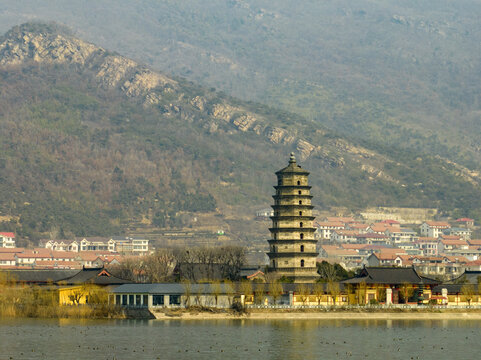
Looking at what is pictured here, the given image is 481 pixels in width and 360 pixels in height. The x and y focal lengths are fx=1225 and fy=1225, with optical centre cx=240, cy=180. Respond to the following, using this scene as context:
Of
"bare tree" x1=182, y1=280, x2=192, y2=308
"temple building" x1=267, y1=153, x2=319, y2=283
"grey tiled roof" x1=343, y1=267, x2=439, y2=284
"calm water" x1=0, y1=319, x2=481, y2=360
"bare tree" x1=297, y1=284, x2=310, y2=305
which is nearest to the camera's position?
"calm water" x1=0, y1=319, x2=481, y2=360

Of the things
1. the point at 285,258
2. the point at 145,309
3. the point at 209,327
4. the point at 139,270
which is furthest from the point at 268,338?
the point at 139,270

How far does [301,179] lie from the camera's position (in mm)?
154875

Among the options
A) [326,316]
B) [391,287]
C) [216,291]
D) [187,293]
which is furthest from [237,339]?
[391,287]

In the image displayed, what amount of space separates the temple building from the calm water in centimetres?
2584

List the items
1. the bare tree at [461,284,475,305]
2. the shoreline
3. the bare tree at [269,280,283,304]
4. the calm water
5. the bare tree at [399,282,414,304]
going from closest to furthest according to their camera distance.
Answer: the calm water
the shoreline
the bare tree at [269,280,283,304]
the bare tree at [461,284,475,305]
the bare tree at [399,282,414,304]

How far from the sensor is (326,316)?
431ft

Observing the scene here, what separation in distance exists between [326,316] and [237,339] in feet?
91.4

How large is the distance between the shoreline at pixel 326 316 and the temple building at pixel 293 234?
1978 cm

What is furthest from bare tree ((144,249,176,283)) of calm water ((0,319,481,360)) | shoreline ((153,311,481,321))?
calm water ((0,319,481,360))

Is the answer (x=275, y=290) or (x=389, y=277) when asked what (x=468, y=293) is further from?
(x=275, y=290)

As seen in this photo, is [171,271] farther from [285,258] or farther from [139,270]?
[285,258]

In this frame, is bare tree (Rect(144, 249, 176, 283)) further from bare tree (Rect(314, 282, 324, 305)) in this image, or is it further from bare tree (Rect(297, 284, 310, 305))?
bare tree (Rect(314, 282, 324, 305))

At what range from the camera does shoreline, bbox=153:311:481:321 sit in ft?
422

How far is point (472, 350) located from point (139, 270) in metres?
82.9
